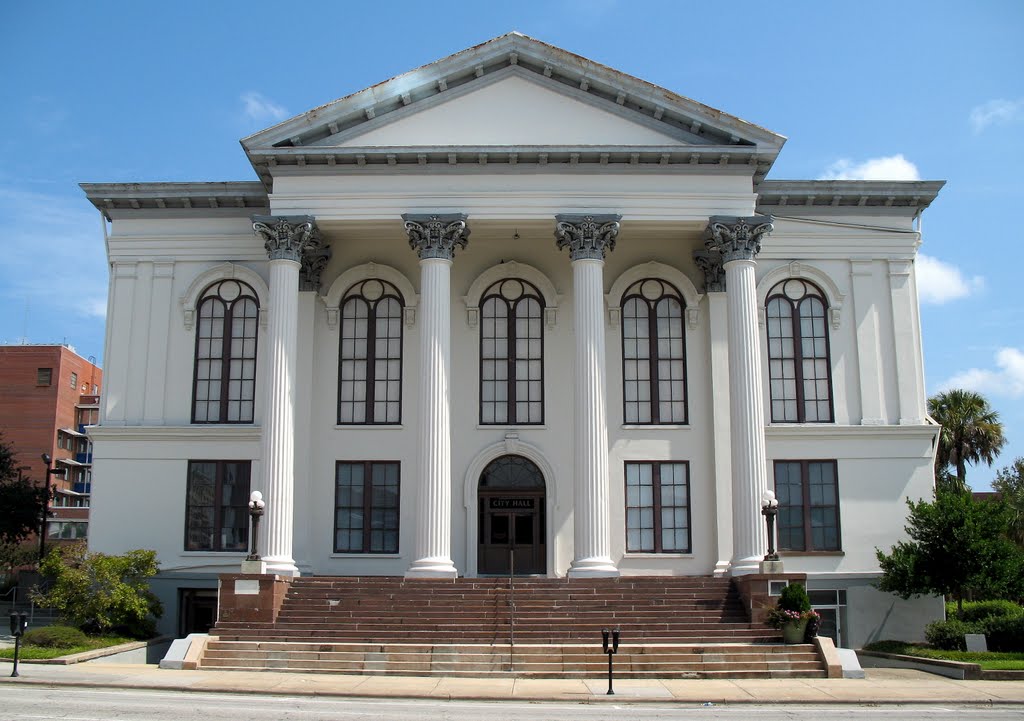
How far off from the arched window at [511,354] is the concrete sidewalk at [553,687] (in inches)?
476

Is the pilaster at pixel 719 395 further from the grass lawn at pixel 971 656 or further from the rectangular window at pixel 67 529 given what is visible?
the rectangular window at pixel 67 529

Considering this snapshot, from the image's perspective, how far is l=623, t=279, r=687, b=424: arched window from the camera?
34000 mm

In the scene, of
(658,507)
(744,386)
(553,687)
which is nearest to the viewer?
(553,687)

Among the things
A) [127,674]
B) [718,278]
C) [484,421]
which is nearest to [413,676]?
[127,674]

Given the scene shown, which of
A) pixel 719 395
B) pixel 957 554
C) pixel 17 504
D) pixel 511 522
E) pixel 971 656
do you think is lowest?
pixel 971 656

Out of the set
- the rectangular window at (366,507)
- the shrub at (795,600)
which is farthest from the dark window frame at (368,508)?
the shrub at (795,600)

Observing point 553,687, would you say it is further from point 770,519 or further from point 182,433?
point 182,433

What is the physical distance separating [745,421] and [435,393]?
8516mm

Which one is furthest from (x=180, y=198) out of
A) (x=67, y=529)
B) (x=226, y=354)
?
(x=67, y=529)

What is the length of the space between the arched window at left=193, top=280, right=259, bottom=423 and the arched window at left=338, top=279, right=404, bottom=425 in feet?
9.30

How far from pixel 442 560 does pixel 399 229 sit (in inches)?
383

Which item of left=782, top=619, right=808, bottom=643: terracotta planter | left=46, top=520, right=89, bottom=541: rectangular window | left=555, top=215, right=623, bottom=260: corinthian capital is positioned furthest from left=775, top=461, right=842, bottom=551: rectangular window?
left=46, top=520, right=89, bottom=541: rectangular window

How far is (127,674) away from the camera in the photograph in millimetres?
22656

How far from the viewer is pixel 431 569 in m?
29.1
